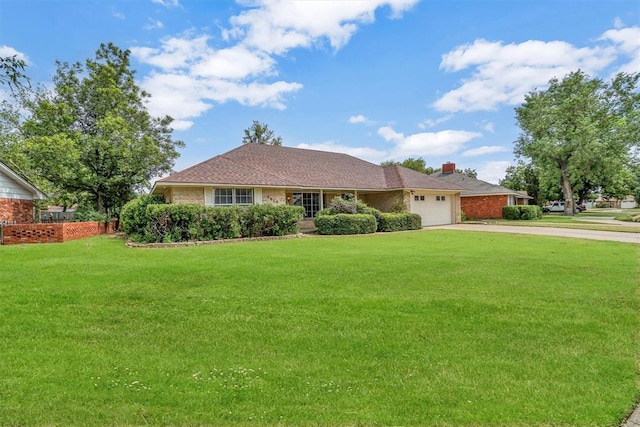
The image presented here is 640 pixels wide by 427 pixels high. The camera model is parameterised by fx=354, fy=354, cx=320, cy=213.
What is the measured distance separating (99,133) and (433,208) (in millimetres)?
24382

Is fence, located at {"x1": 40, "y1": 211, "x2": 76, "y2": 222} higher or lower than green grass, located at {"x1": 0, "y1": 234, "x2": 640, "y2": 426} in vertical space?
higher

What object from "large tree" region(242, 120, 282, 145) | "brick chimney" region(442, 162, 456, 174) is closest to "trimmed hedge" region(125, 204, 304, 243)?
"brick chimney" region(442, 162, 456, 174)

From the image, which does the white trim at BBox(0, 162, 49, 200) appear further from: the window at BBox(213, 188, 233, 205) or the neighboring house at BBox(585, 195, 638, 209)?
the neighboring house at BBox(585, 195, 638, 209)

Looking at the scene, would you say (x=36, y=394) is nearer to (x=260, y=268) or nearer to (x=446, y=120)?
(x=260, y=268)

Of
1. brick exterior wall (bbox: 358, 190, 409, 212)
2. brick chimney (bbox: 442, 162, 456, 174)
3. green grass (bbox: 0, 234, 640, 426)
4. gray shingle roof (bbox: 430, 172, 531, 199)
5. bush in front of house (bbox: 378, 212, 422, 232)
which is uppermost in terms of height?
brick chimney (bbox: 442, 162, 456, 174)

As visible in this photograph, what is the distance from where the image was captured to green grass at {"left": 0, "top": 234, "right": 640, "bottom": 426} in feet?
9.93

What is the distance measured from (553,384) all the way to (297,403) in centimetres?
248

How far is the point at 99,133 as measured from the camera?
82.6 feet

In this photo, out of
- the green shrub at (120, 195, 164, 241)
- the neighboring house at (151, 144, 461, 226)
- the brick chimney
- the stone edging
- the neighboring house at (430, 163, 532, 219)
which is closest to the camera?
the stone edging

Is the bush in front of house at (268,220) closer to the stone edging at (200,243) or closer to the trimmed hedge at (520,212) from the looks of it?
the stone edging at (200,243)

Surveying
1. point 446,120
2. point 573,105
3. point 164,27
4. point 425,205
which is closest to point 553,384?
point 164,27

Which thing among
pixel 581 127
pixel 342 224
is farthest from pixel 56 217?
pixel 581 127

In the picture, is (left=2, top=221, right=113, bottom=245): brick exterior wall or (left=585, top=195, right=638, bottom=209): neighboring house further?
(left=585, top=195, right=638, bottom=209): neighboring house

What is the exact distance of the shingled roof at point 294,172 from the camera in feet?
58.7
